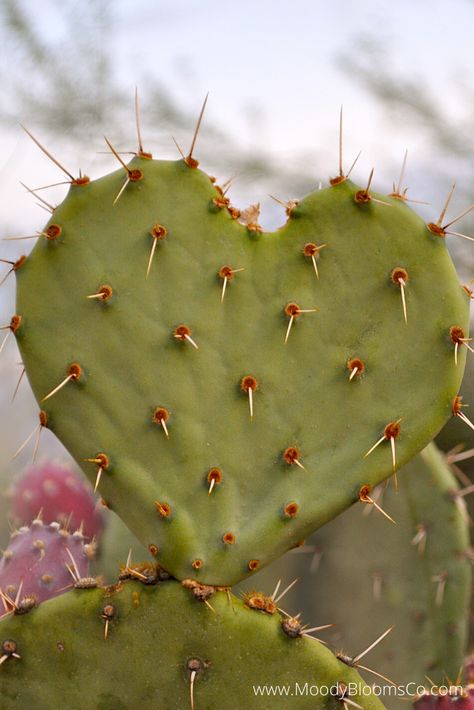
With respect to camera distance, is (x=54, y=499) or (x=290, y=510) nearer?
(x=290, y=510)

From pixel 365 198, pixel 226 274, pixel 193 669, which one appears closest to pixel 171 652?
pixel 193 669

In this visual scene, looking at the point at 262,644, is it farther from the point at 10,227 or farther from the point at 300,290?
the point at 10,227

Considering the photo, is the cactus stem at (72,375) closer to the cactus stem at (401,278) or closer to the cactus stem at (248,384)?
the cactus stem at (248,384)

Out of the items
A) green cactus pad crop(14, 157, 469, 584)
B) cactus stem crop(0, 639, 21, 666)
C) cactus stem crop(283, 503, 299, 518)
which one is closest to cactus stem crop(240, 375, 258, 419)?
green cactus pad crop(14, 157, 469, 584)

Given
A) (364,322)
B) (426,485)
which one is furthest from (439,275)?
(426,485)

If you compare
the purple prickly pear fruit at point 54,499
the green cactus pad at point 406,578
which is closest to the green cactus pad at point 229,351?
the green cactus pad at point 406,578

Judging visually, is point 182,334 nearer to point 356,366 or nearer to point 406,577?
point 356,366

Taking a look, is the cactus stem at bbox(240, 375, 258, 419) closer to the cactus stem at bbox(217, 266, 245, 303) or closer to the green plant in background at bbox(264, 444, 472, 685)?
the cactus stem at bbox(217, 266, 245, 303)
